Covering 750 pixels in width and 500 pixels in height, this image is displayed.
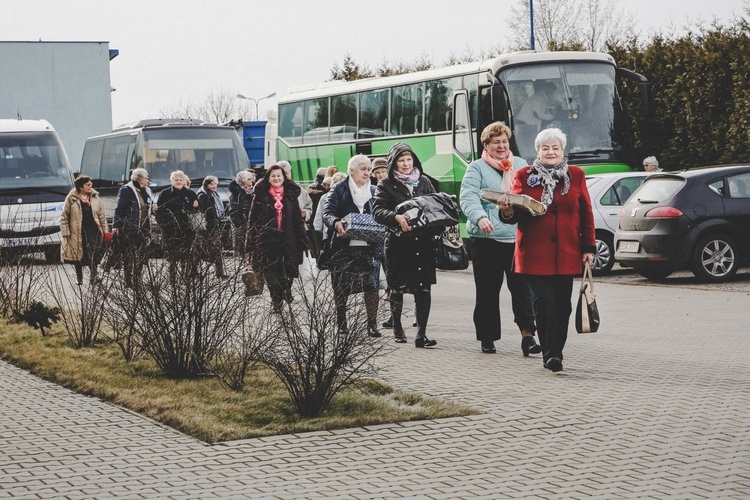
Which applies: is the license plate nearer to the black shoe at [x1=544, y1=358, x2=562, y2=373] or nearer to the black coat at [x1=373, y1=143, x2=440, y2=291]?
the black coat at [x1=373, y1=143, x2=440, y2=291]

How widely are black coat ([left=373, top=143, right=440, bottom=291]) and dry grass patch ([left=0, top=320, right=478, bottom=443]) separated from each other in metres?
2.28

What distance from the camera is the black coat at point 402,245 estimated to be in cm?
1090

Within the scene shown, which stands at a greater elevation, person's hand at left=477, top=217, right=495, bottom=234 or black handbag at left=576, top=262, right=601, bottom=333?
person's hand at left=477, top=217, right=495, bottom=234

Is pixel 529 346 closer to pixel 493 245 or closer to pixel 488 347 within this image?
pixel 488 347

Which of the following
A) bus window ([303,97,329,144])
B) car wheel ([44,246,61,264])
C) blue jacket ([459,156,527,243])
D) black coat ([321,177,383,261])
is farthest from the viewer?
bus window ([303,97,329,144])

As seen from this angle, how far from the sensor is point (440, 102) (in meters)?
24.3

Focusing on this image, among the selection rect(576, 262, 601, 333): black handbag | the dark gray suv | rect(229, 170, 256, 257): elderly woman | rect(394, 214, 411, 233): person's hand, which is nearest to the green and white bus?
rect(229, 170, 256, 257): elderly woman

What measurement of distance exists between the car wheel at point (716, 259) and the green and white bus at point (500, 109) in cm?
493

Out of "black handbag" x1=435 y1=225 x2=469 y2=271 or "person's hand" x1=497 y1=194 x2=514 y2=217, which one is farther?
"black handbag" x1=435 y1=225 x2=469 y2=271

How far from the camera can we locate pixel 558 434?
6977 millimetres

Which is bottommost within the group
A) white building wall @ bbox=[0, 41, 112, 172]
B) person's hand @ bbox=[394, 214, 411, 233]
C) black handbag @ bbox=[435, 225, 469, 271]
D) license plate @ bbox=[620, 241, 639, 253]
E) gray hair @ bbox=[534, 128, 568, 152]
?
license plate @ bbox=[620, 241, 639, 253]

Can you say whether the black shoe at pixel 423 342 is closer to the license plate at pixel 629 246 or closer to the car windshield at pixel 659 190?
the license plate at pixel 629 246

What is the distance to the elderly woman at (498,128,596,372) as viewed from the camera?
9203 millimetres

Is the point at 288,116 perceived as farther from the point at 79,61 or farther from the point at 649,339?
the point at 649,339
